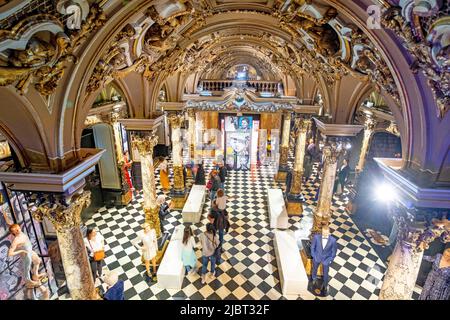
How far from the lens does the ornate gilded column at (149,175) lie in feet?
20.5

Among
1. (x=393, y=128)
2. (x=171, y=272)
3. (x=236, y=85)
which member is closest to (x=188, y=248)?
(x=171, y=272)

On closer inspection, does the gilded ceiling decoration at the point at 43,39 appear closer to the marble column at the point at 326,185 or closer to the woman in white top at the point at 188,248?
the woman in white top at the point at 188,248


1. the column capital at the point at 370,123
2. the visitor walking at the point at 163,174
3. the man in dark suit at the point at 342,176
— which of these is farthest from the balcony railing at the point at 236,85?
the man in dark suit at the point at 342,176

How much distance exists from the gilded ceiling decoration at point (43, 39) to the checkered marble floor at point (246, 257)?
4885 mm

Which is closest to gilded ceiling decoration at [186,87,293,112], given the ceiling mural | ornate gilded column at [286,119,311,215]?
ornate gilded column at [286,119,311,215]

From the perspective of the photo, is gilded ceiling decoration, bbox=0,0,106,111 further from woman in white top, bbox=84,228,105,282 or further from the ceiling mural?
woman in white top, bbox=84,228,105,282

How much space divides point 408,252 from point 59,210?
4618mm

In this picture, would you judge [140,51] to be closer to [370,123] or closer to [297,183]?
[297,183]
